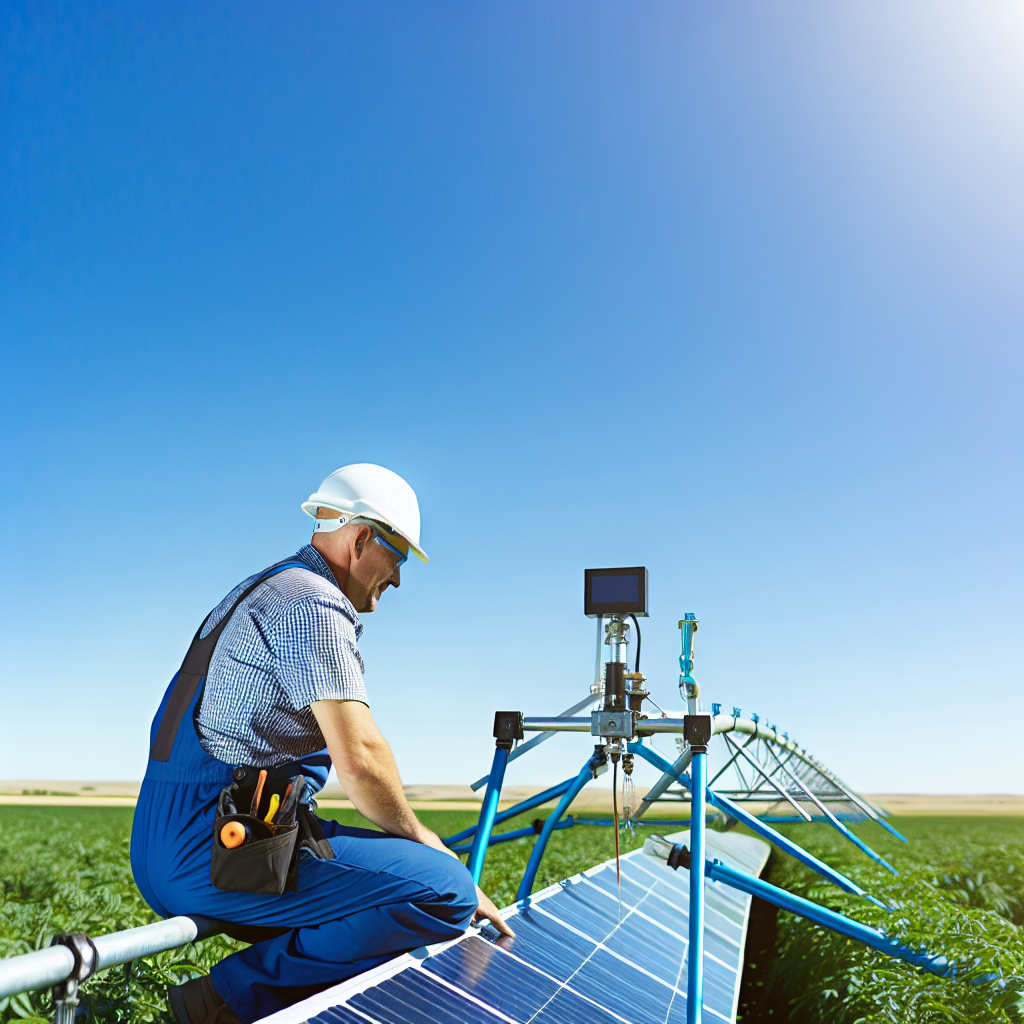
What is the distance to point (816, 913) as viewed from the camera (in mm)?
4926

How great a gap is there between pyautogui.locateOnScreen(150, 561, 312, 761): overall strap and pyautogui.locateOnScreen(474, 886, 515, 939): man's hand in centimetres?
137

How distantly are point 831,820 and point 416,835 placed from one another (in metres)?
8.71

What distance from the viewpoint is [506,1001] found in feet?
10.5

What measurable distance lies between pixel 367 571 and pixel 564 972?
2026 mm

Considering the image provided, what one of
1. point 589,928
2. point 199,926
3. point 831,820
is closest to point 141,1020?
point 199,926

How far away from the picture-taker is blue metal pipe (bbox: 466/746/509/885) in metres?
5.09

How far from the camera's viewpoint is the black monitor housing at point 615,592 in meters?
5.05

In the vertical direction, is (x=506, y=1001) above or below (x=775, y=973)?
above

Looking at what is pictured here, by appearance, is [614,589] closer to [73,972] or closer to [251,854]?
[251,854]

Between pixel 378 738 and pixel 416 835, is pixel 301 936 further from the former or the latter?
pixel 378 738

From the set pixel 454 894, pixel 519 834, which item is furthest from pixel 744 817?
pixel 454 894

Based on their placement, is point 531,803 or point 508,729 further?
point 531,803

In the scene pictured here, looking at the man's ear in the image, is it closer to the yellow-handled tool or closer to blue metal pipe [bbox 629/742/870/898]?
the yellow-handled tool

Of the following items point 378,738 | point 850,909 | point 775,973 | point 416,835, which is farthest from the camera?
point 775,973
